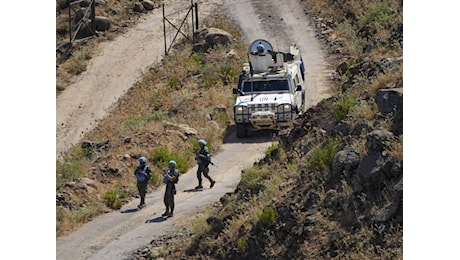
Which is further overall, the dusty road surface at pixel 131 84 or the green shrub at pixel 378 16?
the green shrub at pixel 378 16

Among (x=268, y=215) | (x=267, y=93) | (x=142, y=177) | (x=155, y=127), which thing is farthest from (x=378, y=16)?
(x=268, y=215)

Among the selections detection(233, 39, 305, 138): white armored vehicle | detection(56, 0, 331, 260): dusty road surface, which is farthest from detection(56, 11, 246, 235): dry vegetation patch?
detection(233, 39, 305, 138): white armored vehicle

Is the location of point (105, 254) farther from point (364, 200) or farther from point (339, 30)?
point (339, 30)

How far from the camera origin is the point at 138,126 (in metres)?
31.1

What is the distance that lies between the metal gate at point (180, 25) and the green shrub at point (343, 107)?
972 inches

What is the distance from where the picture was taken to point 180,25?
4778cm

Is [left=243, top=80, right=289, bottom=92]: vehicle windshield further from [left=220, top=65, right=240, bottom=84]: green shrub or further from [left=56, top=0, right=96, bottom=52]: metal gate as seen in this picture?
[left=56, top=0, right=96, bottom=52]: metal gate

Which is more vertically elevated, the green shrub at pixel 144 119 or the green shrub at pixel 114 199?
the green shrub at pixel 144 119

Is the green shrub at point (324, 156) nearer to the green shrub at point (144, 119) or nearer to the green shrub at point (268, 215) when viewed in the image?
the green shrub at point (268, 215)

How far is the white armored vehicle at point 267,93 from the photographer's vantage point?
94.8 feet

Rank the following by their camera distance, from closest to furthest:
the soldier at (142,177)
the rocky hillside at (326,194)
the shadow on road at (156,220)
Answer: the rocky hillside at (326,194) → the shadow on road at (156,220) → the soldier at (142,177)

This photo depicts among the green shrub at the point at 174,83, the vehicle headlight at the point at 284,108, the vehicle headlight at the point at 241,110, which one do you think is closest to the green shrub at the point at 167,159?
the vehicle headlight at the point at 241,110

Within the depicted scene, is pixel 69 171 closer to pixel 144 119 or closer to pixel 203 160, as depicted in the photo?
pixel 203 160

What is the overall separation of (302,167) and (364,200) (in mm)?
2910
